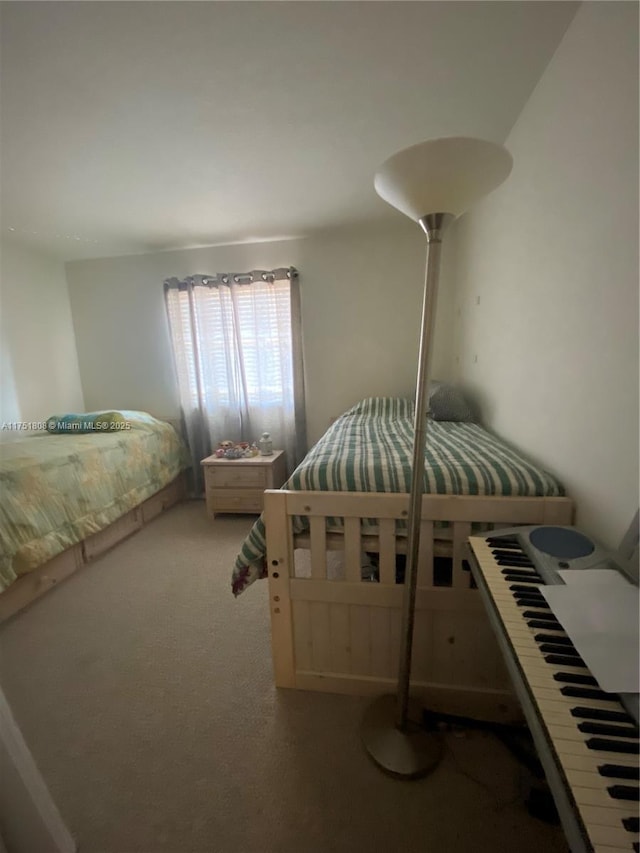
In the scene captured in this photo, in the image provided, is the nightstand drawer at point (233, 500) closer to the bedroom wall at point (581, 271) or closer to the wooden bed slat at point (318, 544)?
the wooden bed slat at point (318, 544)

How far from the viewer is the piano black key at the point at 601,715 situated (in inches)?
18.9

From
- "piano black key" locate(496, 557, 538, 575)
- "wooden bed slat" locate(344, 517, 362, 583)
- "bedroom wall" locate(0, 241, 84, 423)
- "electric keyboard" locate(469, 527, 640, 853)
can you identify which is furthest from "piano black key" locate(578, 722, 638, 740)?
"bedroom wall" locate(0, 241, 84, 423)

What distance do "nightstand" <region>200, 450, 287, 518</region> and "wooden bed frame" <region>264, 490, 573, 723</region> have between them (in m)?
1.53

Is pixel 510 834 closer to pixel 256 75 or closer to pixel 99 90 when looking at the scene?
pixel 256 75

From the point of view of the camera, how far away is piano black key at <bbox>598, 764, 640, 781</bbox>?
0.41 metres

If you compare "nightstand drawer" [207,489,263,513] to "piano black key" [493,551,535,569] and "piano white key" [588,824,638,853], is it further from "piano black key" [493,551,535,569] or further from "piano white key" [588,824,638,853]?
"piano white key" [588,824,638,853]

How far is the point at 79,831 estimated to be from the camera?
940mm

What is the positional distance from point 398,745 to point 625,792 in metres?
0.89

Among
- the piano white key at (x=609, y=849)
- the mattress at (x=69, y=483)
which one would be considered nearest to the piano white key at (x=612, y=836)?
the piano white key at (x=609, y=849)

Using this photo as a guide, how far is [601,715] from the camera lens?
19.1 inches

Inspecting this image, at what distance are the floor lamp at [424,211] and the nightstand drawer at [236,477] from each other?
1.88m

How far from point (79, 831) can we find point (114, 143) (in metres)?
2.60

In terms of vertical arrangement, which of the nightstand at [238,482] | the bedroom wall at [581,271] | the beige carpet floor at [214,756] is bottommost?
the beige carpet floor at [214,756]

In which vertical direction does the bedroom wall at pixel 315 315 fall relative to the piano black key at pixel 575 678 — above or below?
above
